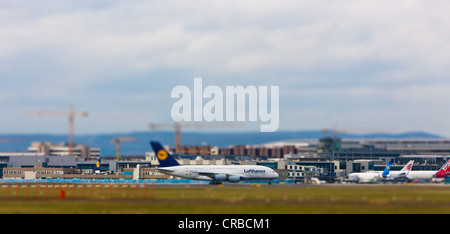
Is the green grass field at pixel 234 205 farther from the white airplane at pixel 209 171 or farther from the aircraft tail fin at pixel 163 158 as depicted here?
the aircraft tail fin at pixel 163 158

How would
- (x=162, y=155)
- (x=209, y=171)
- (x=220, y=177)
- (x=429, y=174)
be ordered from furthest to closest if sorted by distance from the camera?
(x=429, y=174) → (x=209, y=171) → (x=162, y=155) → (x=220, y=177)

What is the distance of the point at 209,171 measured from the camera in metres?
163

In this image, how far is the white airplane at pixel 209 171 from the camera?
527 ft

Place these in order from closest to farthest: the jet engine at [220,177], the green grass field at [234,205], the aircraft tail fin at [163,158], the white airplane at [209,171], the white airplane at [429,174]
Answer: the green grass field at [234,205] < the jet engine at [220,177] < the white airplane at [209,171] < the aircraft tail fin at [163,158] < the white airplane at [429,174]

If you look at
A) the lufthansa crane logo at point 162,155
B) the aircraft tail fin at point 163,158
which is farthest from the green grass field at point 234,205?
the aircraft tail fin at point 163,158

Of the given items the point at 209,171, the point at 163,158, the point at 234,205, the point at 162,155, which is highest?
the point at 162,155

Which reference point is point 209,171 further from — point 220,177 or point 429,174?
point 429,174

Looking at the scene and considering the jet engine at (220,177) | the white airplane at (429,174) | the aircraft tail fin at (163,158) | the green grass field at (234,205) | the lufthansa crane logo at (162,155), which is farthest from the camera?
the white airplane at (429,174)

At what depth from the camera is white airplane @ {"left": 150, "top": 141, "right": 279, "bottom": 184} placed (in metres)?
161

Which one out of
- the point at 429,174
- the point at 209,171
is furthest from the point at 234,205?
the point at 429,174
